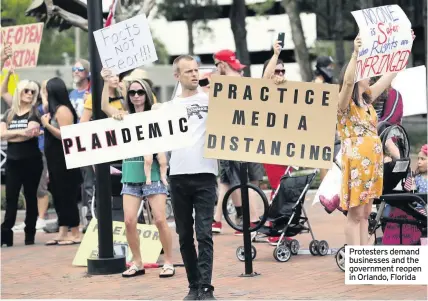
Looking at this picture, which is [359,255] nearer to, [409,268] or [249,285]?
[409,268]

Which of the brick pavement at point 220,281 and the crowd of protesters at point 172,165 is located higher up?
the crowd of protesters at point 172,165

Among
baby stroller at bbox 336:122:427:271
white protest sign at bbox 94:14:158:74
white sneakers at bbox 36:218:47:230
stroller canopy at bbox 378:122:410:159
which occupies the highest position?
white protest sign at bbox 94:14:158:74

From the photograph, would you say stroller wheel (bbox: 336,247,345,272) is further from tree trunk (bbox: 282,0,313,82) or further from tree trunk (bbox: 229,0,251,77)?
tree trunk (bbox: 229,0,251,77)

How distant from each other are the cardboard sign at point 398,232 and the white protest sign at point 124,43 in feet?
8.99

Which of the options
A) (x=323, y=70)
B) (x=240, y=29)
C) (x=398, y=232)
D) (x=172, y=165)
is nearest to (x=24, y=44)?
(x=323, y=70)

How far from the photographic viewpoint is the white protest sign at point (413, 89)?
1090 cm

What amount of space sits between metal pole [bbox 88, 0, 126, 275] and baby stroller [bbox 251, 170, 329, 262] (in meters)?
1.61

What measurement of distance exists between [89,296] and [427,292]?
2843 mm

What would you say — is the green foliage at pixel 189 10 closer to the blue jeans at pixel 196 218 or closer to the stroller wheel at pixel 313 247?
the stroller wheel at pixel 313 247

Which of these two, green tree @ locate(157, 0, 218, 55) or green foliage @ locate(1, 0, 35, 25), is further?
green tree @ locate(157, 0, 218, 55)

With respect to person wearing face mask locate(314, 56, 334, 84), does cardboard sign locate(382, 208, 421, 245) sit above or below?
below

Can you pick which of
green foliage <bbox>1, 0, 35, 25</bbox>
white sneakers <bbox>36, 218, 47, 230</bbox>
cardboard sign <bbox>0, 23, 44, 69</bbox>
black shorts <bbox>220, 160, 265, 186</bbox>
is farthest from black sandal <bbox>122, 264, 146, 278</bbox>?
green foliage <bbox>1, 0, 35, 25</bbox>

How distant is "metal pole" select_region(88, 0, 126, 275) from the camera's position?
10.3 meters

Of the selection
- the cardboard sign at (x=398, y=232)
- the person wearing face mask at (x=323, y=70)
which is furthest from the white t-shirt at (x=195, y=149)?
the person wearing face mask at (x=323, y=70)
